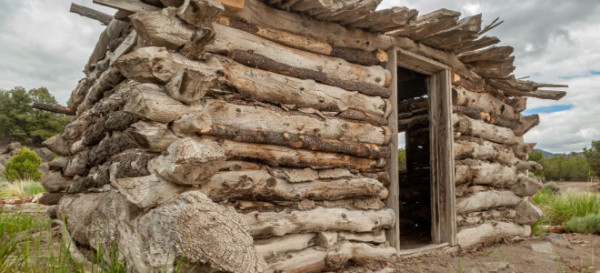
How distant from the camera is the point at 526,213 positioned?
7.12 metres

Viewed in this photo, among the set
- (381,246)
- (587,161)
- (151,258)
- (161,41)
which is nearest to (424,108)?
(381,246)

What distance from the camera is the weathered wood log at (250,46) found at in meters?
3.25

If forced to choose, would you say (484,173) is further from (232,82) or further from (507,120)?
(232,82)

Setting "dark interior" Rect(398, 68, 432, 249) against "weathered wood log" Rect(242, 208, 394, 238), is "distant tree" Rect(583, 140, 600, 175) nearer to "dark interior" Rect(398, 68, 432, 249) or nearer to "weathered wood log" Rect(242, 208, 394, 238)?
"dark interior" Rect(398, 68, 432, 249)

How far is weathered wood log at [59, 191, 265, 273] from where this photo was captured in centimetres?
245

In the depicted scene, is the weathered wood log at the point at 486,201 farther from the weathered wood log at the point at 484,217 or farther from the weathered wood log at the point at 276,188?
the weathered wood log at the point at 276,188

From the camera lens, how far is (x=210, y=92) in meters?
3.67

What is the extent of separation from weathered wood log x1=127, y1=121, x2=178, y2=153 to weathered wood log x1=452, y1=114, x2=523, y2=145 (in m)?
4.35

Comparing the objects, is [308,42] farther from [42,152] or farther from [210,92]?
[42,152]

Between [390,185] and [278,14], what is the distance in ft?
7.97

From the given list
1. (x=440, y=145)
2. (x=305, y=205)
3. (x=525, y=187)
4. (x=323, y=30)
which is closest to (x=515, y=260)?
(x=440, y=145)

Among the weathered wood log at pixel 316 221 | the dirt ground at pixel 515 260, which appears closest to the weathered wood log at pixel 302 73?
the weathered wood log at pixel 316 221

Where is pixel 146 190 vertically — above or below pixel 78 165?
below

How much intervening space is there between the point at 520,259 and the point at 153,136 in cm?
506
